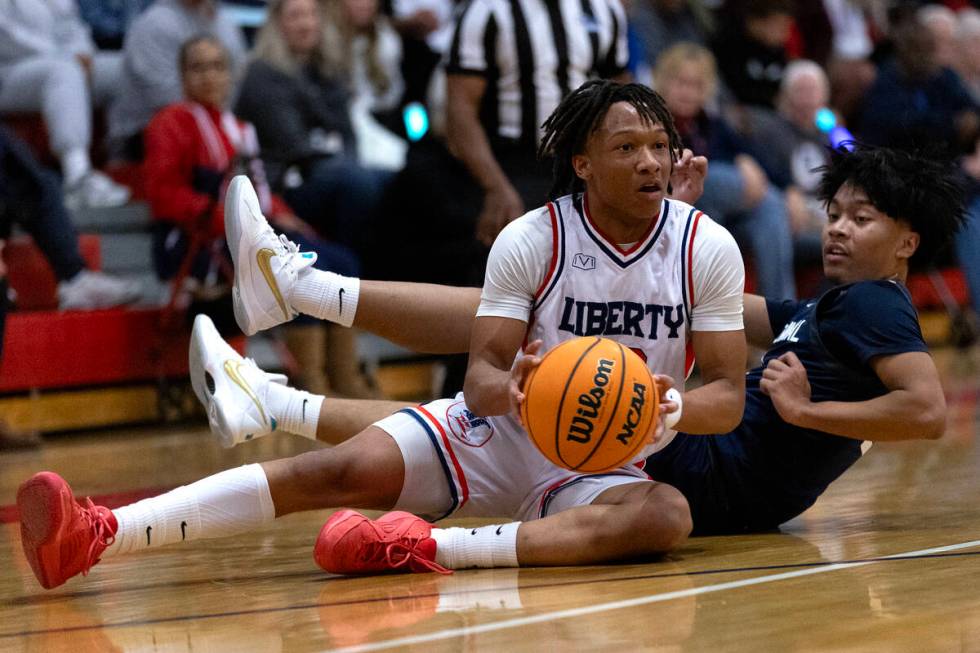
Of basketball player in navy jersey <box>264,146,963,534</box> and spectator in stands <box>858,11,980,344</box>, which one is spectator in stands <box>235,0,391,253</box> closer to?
spectator in stands <box>858,11,980,344</box>

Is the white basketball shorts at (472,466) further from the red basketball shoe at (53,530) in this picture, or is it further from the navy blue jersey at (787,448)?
the red basketball shoe at (53,530)

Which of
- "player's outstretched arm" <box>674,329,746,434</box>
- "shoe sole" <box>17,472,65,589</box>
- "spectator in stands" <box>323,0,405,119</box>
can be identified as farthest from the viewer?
"spectator in stands" <box>323,0,405,119</box>

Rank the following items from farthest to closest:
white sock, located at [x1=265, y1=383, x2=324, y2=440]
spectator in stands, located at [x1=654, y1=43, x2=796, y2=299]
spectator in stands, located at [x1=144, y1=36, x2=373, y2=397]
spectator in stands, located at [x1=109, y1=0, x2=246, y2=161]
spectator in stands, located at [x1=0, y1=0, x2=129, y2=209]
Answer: spectator in stands, located at [x1=654, y1=43, x2=796, y2=299], spectator in stands, located at [x1=109, y1=0, x2=246, y2=161], spectator in stands, located at [x1=0, y1=0, x2=129, y2=209], spectator in stands, located at [x1=144, y1=36, x2=373, y2=397], white sock, located at [x1=265, y1=383, x2=324, y2=440]

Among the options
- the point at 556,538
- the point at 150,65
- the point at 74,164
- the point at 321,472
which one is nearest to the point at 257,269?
the point at 321,472

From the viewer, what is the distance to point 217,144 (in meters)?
7.47

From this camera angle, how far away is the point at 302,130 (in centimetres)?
842

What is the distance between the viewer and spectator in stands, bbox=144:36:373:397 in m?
7.33

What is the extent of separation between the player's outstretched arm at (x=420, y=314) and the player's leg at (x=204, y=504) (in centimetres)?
42

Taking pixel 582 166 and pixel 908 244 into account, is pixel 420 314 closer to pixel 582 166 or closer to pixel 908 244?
pixel 582 166

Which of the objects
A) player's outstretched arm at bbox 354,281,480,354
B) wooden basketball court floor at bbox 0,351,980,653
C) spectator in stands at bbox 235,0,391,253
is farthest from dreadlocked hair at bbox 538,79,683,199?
spectator in stands at bbox 235,0,391,253

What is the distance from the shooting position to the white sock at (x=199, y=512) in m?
3.35

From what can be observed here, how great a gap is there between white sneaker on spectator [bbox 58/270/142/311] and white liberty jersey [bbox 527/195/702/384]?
431 centimetres

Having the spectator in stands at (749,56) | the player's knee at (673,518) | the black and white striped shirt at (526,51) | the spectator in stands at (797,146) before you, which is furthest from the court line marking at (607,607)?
the spectator in stands at (749,56)

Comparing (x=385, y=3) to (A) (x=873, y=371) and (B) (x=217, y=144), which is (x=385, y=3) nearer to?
(B) (x=217, y=144)
